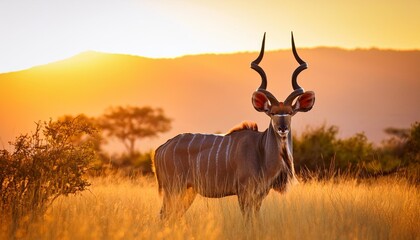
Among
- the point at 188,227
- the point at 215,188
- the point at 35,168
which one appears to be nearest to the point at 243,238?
the point at 188,227

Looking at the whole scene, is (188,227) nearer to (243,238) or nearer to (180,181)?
(243,238)

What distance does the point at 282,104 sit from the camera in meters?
9.05

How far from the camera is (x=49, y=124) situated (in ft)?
30.0

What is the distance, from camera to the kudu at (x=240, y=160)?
8.95 m

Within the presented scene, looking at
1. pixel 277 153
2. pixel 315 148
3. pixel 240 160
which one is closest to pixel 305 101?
pixel 277 153

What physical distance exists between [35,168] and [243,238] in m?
2.88

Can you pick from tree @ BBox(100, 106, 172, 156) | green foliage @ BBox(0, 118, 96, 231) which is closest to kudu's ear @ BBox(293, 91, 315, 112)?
green foliage @ BBox(0, 118, 96, 231)

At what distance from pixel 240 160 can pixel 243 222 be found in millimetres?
944

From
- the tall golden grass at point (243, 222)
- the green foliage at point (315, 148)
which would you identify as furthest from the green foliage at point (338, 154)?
the tall golden grass at point (243, 222)

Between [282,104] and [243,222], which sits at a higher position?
[282,104]

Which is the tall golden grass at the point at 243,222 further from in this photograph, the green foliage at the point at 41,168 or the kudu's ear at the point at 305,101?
the kudu's ear at the point at 305,101

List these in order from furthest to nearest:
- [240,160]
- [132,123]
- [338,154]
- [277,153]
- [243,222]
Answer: [132,123]
[338,154]
[240,160]
[277,153]
[243,222]

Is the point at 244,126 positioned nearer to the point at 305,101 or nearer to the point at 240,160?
the point at 240,160

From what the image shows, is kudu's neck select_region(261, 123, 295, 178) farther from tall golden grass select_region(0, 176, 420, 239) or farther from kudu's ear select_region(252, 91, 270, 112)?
tall golden grass select_region(0, 176, 420, 239)
